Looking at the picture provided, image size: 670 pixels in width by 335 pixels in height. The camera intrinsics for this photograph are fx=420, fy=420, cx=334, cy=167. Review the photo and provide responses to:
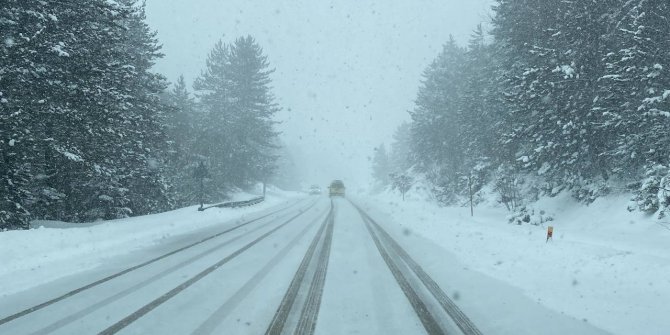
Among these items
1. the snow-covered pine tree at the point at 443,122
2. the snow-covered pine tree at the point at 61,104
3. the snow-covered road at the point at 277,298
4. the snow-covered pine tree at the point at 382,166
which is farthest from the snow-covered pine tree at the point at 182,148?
the snow-covered pine tree at the point at 382,166

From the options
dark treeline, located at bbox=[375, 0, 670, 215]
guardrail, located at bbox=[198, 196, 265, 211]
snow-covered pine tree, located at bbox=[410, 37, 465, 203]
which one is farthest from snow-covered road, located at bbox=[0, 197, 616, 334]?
snow-covered pine tree, located at bbox=[410, 37, 465, 203]

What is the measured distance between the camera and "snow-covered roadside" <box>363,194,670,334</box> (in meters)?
5.77

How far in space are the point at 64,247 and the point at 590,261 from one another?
1195 centimetres

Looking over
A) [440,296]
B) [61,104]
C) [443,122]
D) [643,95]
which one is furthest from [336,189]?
[440,296]

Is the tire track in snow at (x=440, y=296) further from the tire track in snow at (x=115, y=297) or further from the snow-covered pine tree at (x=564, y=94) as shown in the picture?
the snow-covered pine tree at (x=564, y=94)

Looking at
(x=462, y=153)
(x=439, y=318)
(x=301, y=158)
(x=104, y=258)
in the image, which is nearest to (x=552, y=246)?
(x=439, y=318)

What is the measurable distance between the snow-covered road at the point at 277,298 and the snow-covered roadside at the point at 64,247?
54 cm

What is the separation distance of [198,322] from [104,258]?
590 cm

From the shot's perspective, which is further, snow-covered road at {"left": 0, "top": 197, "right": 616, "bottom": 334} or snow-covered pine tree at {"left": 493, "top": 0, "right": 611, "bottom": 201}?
snow-covered pine tree at {"left": 493, "top": 0, "right": 611, "bottom": 201}

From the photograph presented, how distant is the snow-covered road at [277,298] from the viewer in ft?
16.5

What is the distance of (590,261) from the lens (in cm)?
835

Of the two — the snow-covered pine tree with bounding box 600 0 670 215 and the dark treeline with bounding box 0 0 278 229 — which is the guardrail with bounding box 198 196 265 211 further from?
the snow-covered pine tree with bounding box 600 0 670 215

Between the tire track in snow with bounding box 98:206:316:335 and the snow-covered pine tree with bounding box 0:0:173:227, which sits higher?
the snow-covered pine tree with bounding box 0:0:173:227

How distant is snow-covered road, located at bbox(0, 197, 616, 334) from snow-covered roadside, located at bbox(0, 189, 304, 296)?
54cm
